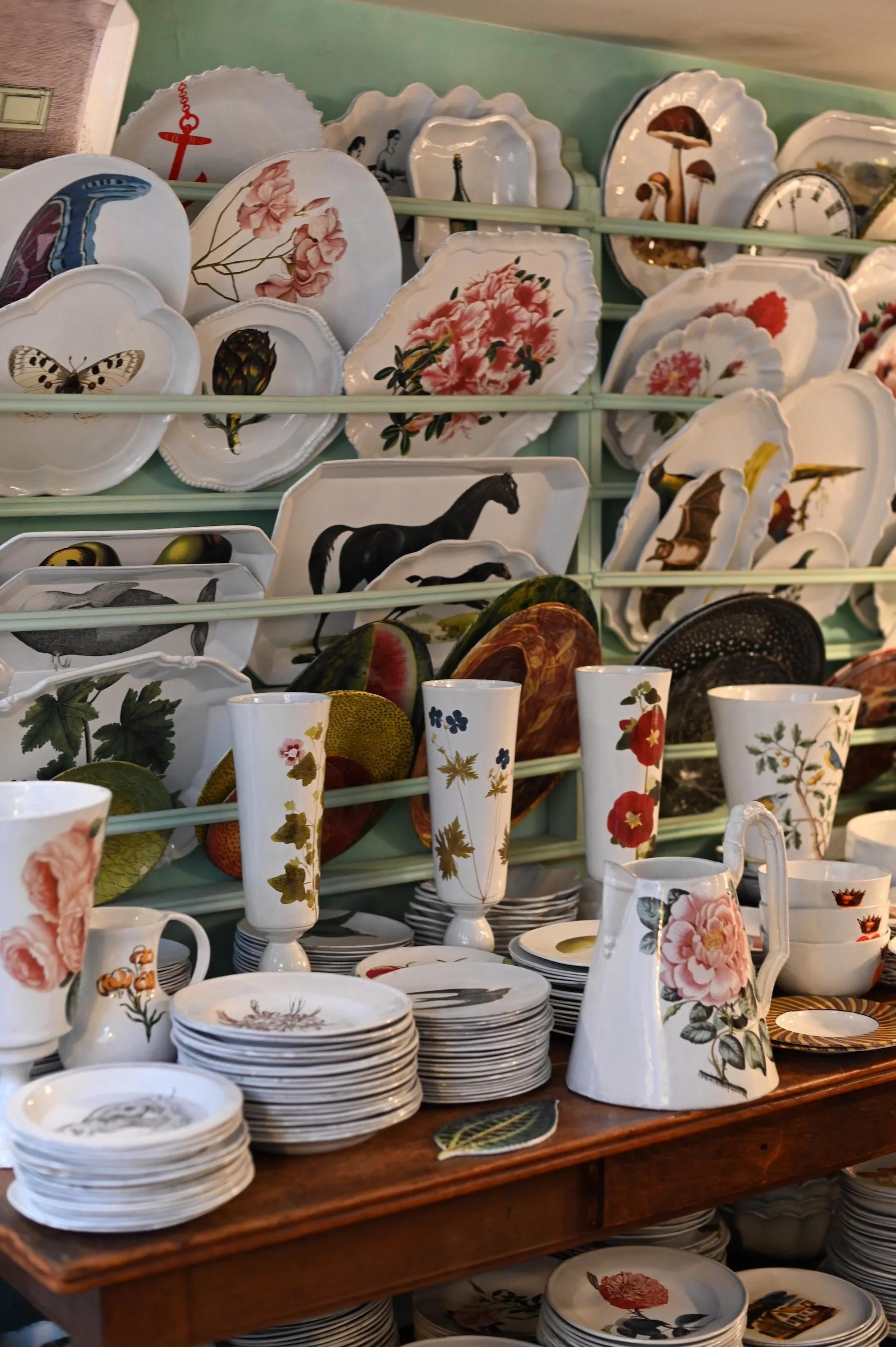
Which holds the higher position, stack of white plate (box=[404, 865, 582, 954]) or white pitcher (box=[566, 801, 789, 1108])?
white pitcher (box=[566, 801, 789, 1108])

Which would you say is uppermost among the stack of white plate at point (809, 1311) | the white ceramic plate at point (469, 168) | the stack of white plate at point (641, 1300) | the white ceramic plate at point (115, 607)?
the white ceramic plate at point (469, 168)

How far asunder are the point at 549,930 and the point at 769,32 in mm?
1199

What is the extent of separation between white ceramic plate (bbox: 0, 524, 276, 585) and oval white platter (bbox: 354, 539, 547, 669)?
0.17 meters

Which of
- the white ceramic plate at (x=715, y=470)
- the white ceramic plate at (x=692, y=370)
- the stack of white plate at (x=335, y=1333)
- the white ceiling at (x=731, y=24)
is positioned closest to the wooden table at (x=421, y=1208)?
the stack of white plate at (x=335, y=1333)

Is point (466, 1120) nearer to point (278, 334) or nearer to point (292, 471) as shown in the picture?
point (292, 471)

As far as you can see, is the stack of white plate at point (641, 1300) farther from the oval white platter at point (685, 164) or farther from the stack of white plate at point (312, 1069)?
the oval white platter at point (685, 164)

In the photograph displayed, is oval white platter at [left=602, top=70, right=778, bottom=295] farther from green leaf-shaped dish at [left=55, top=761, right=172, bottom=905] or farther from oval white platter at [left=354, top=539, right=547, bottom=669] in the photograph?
green leaf-shaped dish at [left=55, top=761, right=172, bottom=905]

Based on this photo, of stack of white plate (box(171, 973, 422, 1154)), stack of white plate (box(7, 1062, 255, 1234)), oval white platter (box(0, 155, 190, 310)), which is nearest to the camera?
stack of white plate (box(7, 1062, 255, 1234))

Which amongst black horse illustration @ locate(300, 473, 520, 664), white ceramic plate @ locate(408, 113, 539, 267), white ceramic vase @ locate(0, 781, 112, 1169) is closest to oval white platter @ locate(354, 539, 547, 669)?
black horse illustration @ locate(300, 473, 520, 664)

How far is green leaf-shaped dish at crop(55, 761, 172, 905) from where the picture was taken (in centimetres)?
154

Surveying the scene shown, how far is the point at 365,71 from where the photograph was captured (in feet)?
5.63

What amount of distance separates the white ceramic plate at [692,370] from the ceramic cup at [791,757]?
1.29ft

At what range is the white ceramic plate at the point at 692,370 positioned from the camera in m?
1.89

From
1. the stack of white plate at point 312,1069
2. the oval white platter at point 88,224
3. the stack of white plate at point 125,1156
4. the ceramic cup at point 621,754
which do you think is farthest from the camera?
the ceramic cup at point 621,754
